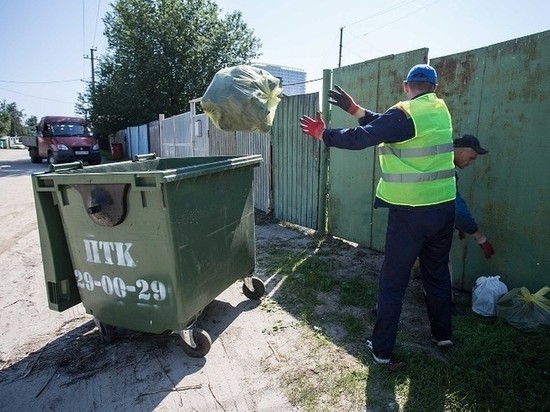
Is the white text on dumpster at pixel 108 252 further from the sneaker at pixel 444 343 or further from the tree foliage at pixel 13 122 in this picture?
the tree foliage at pixel 13 122

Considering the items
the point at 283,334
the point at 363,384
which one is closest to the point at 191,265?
the point at 283,334

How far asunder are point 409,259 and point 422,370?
2.27 feet

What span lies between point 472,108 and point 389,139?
1.56 m

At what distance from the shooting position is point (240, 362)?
2.51 metres

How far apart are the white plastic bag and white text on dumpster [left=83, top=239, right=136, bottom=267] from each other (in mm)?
2639

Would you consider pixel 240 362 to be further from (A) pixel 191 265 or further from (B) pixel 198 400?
(A) pixel 191 265

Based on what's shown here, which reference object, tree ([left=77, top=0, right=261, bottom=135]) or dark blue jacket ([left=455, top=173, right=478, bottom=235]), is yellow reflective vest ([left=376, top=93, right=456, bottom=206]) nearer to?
dark blue jacket ([left=455, top=173, right=478, bottom=235])

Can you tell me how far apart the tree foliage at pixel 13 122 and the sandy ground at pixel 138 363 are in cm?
7129

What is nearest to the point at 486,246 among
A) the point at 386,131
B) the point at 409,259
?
the point at 409,259

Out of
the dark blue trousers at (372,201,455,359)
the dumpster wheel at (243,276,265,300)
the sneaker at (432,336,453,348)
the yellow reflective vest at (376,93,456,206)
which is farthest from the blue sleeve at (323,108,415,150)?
the dumpster wheel at (243,276,265,300)

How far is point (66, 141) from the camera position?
589 inches

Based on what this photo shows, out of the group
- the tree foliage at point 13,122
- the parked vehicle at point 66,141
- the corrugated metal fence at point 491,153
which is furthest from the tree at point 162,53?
the tree foliage at point 13,122

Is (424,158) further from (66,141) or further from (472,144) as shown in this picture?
(66,141)

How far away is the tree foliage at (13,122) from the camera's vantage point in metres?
61.5
